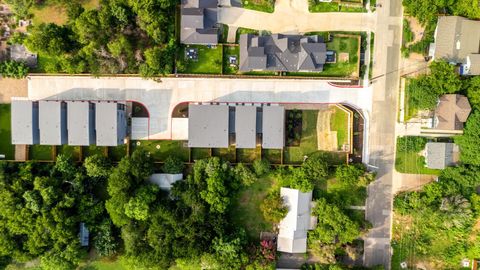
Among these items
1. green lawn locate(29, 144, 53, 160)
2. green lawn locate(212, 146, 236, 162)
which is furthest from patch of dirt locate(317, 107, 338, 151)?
green lawn locate(29, 144, 53, 160)

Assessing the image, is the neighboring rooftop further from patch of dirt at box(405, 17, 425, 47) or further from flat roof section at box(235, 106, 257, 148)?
patch of dirt at box(405, 17, 425, 47)

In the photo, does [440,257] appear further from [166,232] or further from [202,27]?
[202,27]

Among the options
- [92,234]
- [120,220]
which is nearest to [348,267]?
[120,220]

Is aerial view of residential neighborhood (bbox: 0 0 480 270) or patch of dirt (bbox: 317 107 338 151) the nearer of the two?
aerial view of residential neighborhood (bbox: 0 0 480 270)

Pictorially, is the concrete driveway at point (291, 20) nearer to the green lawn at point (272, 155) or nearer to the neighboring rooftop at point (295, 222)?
the green lawn at point (272, 155)

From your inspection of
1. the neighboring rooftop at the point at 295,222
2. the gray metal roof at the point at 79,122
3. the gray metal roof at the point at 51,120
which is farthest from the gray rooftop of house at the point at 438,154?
the gray metal roof at the point at 51,120

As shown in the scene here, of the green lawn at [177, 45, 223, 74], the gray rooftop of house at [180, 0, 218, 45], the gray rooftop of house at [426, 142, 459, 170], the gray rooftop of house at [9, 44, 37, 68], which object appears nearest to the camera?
the gray rooftop of house at [180, 0, 218, 45]

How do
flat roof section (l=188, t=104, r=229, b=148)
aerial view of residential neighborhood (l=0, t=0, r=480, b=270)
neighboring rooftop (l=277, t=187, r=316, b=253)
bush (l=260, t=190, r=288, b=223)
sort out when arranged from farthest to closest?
neighboring rooftop (l=277, t=187, r=316, b=253) < bush (l=260, t=190, r=288, b=223) < flat roof section (l=188, t=104, r=229, b=148) < aerial view of residential neighborhood (l=0, t=0, r=480, b=270)
